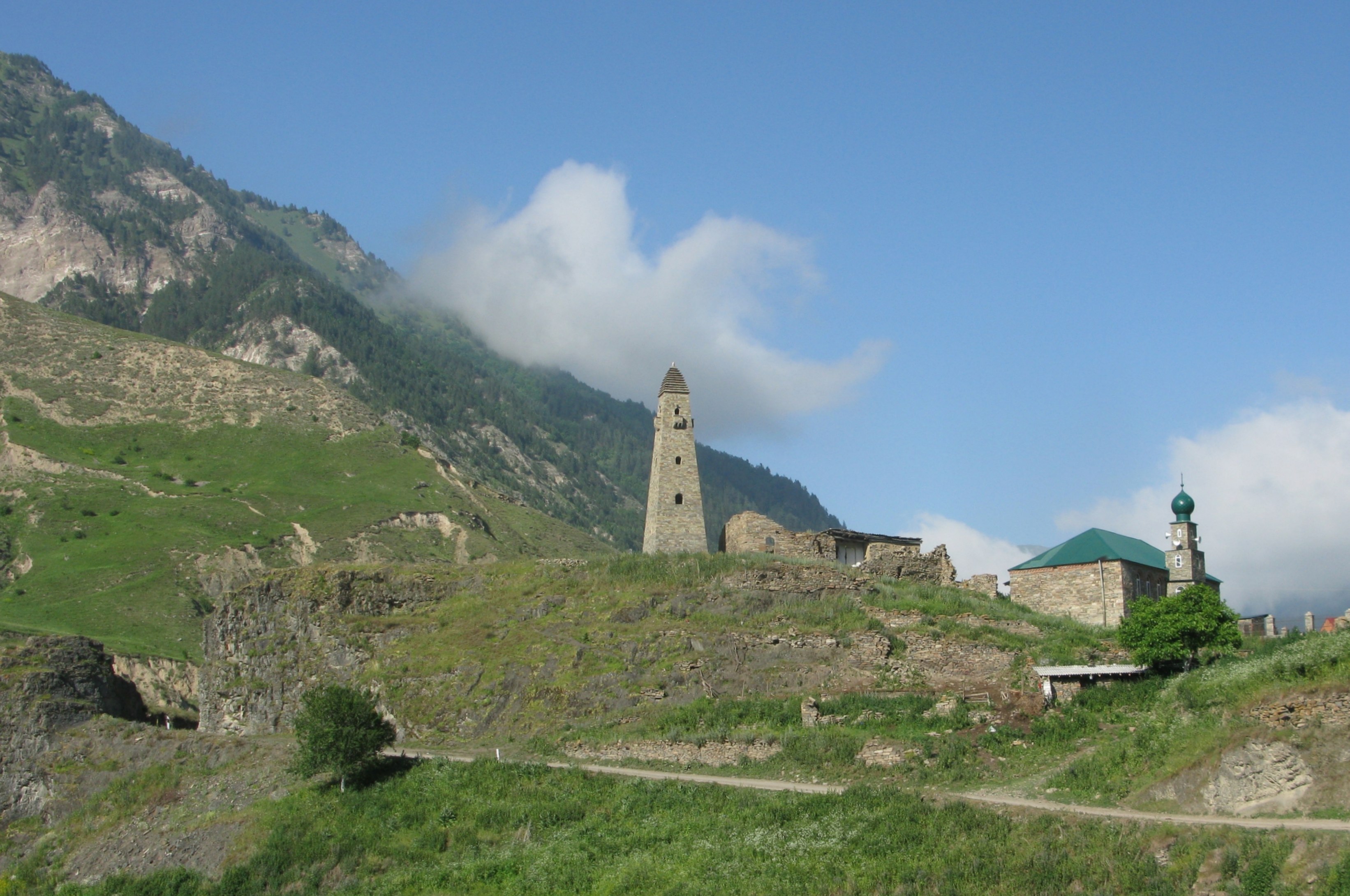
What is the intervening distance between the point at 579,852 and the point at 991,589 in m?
26.4

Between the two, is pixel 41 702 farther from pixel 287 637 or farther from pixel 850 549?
pixel 850 549

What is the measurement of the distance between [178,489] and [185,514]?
7.69 metres

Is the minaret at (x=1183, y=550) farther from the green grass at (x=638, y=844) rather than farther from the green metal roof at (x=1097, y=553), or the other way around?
the green grass at (x=638, y=844)

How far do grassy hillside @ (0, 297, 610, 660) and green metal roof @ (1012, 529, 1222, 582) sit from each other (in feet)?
134

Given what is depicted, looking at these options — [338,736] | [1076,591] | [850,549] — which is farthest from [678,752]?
[1076,591]

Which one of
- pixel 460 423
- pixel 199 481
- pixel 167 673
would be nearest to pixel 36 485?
pixel 199 481

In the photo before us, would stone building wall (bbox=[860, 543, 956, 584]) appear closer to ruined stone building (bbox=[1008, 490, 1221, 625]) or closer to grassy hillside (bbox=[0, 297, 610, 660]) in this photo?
ruined stone building (bbox=[1008, 490, 1221, 625])

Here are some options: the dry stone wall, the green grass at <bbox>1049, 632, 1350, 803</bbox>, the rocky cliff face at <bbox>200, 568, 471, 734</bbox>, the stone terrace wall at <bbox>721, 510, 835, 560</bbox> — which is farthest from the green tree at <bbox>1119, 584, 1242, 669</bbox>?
the rocky cliff face at <bbox>200, 568, 471, 734</bbox>

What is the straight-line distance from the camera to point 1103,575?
51.5 m

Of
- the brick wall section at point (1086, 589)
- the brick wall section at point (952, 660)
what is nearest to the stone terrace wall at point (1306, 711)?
the brick wall section at point (952, 660)

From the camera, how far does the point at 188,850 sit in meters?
33.3

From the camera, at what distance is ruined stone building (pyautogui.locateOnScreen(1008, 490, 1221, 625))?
51.3m

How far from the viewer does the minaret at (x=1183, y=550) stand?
52.6 m

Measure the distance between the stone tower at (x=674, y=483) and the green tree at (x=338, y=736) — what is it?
1941 cm
